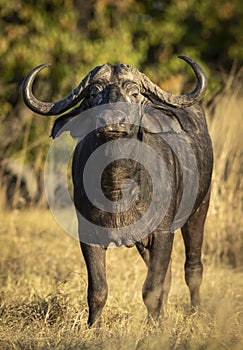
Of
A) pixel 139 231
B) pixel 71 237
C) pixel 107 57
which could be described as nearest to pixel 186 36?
pixel 107 57

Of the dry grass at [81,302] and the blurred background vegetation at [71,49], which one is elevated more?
the blurred background vegetation at [71,49]

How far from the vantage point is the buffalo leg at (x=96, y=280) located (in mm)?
4551

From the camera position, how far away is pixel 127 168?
440 cm

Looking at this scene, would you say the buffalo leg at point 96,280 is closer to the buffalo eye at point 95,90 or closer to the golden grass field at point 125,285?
the golden grass field at point 125,285

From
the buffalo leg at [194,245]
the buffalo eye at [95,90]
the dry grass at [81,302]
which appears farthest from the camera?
the buffalo leg at [194,245]

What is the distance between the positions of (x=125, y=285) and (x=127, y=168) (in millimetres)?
2030

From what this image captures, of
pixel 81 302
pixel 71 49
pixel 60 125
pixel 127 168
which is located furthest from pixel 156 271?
pixel 71 49

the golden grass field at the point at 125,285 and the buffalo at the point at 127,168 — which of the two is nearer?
the golden grass field at the point at 125,285

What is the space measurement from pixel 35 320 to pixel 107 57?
7.24 meters

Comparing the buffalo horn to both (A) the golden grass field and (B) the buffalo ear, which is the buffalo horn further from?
(A) the golden grass field

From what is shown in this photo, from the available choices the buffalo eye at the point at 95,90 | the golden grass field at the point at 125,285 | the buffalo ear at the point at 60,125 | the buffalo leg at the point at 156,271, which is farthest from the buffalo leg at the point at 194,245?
the buffalo eye at the point at 95,90

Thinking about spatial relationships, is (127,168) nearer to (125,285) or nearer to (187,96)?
(187,96)

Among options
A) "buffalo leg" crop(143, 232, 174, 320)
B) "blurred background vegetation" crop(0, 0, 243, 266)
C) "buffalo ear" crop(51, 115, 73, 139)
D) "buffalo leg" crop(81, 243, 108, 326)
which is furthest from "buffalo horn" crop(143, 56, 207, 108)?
"blurred background vegetation" crop(0, 0, 243, 266)

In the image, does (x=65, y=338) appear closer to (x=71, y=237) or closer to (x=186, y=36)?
(x=71, y=237)
